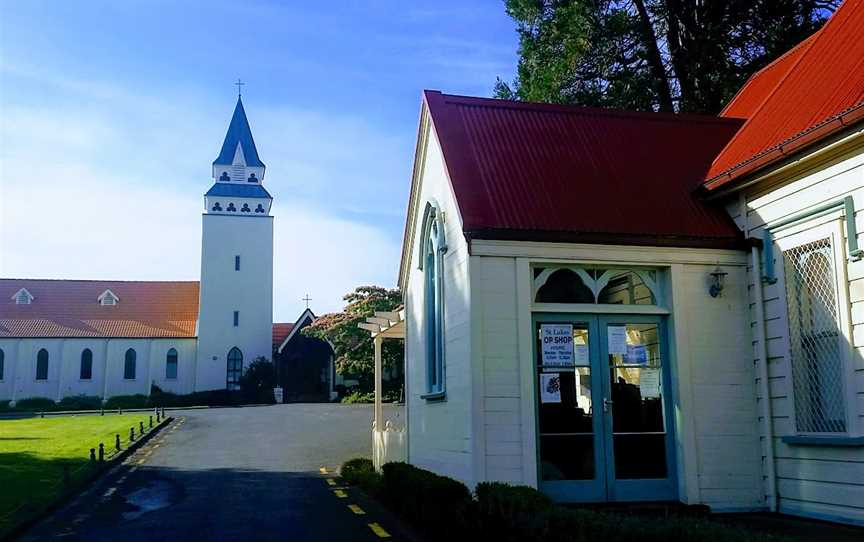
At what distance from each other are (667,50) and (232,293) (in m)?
43.6

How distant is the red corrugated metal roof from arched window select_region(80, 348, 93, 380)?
2128 inches

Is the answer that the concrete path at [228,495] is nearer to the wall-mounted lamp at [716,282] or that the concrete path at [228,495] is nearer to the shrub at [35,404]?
the wall-mounted lamp at [716,282]

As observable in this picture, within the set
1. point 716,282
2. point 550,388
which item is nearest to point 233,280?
point 550,388

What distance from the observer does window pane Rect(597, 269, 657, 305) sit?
11688 millimetres

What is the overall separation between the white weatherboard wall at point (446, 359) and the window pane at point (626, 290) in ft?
6.49

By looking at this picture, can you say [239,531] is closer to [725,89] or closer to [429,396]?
[429,396]

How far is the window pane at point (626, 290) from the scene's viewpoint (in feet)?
38.3

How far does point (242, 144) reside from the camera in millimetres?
68875

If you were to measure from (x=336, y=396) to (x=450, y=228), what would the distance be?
1891 inches

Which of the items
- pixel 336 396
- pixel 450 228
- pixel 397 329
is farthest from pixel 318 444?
pixel 336 396

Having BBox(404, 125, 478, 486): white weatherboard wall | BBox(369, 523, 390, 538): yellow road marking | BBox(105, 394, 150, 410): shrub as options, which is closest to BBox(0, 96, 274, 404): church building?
BBox(105, 394, 150, 410): shrub

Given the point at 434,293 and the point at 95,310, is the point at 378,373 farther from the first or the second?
the point at 95,310

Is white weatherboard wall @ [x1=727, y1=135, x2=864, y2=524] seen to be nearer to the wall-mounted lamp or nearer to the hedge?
the wall-mounted lamp

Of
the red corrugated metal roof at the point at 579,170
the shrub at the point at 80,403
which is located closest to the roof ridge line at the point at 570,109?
the red corrugated metal roof at the point at 579,170
